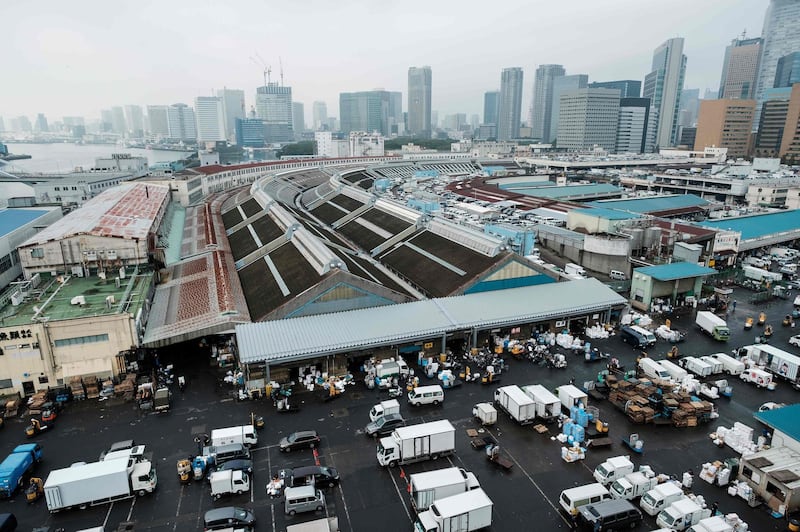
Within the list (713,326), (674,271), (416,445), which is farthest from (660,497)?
(674,271)

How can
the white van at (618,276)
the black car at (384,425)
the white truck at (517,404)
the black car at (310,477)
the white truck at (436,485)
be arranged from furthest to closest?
the white van at (618,276) → the white truck at (517,404) → the black car at (384,425) → the black car at (310,477) → the white truck at (436,485)

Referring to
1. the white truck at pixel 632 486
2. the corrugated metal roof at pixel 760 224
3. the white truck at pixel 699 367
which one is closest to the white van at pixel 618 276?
the white truck at pixel 699 367

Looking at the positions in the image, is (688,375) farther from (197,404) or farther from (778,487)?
(197,404)

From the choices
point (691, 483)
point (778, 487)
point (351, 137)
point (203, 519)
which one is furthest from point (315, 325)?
point (351, 137)

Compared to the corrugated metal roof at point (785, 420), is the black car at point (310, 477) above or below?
below

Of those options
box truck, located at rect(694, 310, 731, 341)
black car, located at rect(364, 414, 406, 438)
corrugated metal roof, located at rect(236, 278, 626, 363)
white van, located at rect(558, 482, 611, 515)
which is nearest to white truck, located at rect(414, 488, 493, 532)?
white van, located at rect(558, 482, 611, 515)

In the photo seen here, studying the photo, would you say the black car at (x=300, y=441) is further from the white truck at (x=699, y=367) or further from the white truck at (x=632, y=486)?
the white truck at (x=699, y=367)

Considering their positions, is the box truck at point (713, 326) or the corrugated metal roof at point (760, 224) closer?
the box truck at point (713, 326)
